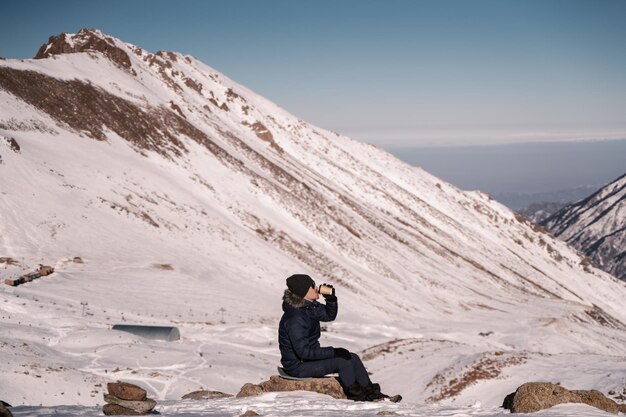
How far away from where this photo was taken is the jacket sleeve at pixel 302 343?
11234 mm

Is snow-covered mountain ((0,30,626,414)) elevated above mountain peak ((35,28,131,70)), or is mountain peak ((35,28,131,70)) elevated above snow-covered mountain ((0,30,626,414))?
mountain peak ((35,28,131,70))

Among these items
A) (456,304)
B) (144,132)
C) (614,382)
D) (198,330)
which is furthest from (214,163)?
(614,382)

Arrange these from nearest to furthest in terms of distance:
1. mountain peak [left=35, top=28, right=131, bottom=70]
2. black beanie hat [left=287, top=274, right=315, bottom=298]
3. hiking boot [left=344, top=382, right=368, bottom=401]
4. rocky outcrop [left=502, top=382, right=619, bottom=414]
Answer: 1. rocky outcrop [left=502, top=382, right=619, bottom=414]
2. black beanie hat [left=287, top=274, right=315, bottom=298]
3. hiking boot [left=344, top=382, right=368, bottom=401]
4. mountain peak [left=35, top=28, right=131, bottom=70]

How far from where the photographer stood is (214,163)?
7394 cm

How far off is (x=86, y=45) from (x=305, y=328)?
9551 cm

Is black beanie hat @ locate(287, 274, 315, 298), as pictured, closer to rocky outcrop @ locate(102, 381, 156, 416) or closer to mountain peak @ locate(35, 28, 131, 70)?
rocky outcrop @ locate(102, 381, 156, 416)

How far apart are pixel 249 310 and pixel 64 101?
130 ft

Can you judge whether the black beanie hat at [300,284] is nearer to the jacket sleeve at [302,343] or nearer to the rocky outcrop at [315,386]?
the jacket sleeve at [302,343]

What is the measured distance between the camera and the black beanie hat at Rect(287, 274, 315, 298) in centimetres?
1105

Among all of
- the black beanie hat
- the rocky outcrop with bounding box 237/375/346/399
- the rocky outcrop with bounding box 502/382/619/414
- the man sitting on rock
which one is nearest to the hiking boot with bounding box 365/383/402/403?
the man sitting on rock

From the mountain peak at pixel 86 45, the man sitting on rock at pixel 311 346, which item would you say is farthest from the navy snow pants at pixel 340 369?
the mountain peak at pixel 86 45

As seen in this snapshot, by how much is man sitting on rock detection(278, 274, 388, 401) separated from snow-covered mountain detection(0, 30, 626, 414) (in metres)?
8.80

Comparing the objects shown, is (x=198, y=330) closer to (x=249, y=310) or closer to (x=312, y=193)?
(x=249, y=310)

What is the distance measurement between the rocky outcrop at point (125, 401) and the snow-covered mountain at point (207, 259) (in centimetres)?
721
